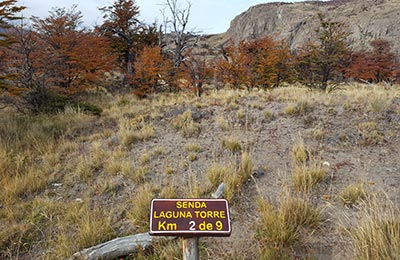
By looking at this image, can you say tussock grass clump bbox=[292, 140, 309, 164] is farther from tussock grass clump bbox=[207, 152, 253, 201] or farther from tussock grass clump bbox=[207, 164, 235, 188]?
tussock grass clump bbox=[207, 164, 235, 188]

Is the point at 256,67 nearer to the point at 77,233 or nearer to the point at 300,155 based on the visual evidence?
the point at 300,155

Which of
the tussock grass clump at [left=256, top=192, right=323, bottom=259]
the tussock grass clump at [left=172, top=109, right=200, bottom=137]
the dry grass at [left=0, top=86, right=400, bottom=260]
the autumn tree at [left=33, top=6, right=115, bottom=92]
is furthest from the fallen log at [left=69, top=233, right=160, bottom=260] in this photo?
the autumn tree at [left=33, top=6, right=115, bottom=92]

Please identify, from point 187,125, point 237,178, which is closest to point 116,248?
point 237,178

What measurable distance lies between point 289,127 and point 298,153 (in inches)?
66.3

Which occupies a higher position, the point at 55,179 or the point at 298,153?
the point at 298,153

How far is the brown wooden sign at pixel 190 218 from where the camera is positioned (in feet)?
5.35

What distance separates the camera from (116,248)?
269 cm

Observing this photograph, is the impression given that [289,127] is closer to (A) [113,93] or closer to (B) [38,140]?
(B) [38,140]

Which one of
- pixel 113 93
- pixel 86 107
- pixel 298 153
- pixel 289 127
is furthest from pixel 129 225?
pixel 113 93

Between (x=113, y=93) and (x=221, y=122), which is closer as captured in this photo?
(x=221, y=122)

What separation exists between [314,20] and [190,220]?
6312 cm

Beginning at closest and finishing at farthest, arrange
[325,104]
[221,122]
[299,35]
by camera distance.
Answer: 1. [221,122]
2. [325,104]
3. [299,35]

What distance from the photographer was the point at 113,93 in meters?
15.1

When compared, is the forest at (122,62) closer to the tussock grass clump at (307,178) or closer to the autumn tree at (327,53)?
the autumn tree at (327,53)
